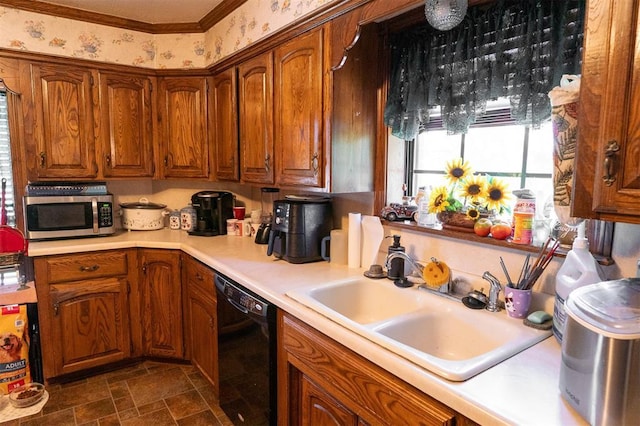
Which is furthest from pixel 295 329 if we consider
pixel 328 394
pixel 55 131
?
pixel 55 131

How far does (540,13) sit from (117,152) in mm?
2606

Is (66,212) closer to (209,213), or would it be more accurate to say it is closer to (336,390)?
(209,213)

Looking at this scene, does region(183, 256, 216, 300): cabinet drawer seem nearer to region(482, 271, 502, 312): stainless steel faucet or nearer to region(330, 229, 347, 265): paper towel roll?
region(330, 229, 347, 265): paper towel roll

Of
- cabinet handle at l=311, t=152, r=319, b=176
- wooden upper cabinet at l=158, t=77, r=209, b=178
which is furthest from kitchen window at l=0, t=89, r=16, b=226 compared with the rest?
cabinet handle at l=311, t=152, r=319, b=176

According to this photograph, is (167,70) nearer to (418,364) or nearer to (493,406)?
(418,364)

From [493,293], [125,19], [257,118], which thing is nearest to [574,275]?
[493,293]

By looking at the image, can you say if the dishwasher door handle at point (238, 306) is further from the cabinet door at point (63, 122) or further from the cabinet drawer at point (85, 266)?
the cabinet door at point (63, 122)

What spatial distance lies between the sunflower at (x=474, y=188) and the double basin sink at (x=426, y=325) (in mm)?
425

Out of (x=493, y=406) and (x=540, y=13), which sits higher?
(x=540, y=13)

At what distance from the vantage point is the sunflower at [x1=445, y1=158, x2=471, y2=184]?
1.64 metres

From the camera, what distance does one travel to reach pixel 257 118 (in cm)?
231

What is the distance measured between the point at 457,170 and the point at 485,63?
16.6 inches

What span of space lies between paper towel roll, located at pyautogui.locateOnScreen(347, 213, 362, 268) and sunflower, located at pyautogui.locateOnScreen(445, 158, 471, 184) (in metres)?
0.48

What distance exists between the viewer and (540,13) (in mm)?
1314
